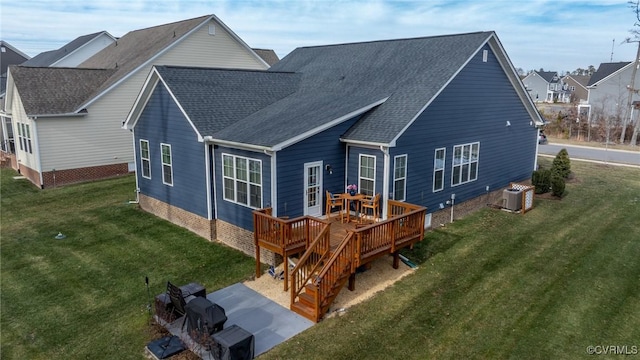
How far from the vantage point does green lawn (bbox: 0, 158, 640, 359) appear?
8.56 meters

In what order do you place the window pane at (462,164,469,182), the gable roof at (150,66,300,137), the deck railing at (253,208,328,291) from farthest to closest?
1. the window pane at (462,164,469,182)
2. the gable roof at (150,66,300,137)
3. the deck railing at (253,208,328,291)

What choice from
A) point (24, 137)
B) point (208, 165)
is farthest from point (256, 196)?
point (24, 137)

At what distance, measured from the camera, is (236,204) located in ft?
42.3

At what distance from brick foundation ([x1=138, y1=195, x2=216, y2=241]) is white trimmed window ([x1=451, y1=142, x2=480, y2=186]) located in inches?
341

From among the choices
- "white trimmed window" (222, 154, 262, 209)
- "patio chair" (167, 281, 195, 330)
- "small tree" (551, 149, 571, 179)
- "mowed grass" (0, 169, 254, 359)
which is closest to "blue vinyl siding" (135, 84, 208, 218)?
"white trimmed window" (222, 154, 262, 209)

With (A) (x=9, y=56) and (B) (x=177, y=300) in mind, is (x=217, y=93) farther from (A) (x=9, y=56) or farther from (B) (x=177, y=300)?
(A) (x=9, y=56)

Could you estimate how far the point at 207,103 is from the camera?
46.9ft

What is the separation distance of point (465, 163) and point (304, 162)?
7.11 m

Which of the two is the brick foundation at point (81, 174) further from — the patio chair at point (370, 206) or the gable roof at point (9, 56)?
the gable roof at point (9, 56)

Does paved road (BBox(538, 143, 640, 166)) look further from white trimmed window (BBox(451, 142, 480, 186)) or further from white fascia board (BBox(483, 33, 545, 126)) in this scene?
white trimmed window (BBox(451, 142, 480, 186))

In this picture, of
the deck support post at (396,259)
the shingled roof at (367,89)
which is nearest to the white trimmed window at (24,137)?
the shingled roof at (367,89)

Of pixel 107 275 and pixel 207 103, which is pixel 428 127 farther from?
pixel 107 275

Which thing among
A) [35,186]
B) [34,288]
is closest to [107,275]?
[34,288]

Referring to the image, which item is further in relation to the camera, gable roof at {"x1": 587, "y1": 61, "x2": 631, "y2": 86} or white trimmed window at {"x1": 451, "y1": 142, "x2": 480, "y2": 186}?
gable roof at {"x1": 587, "y1": 61, "x2": 631, "y2": 86}
